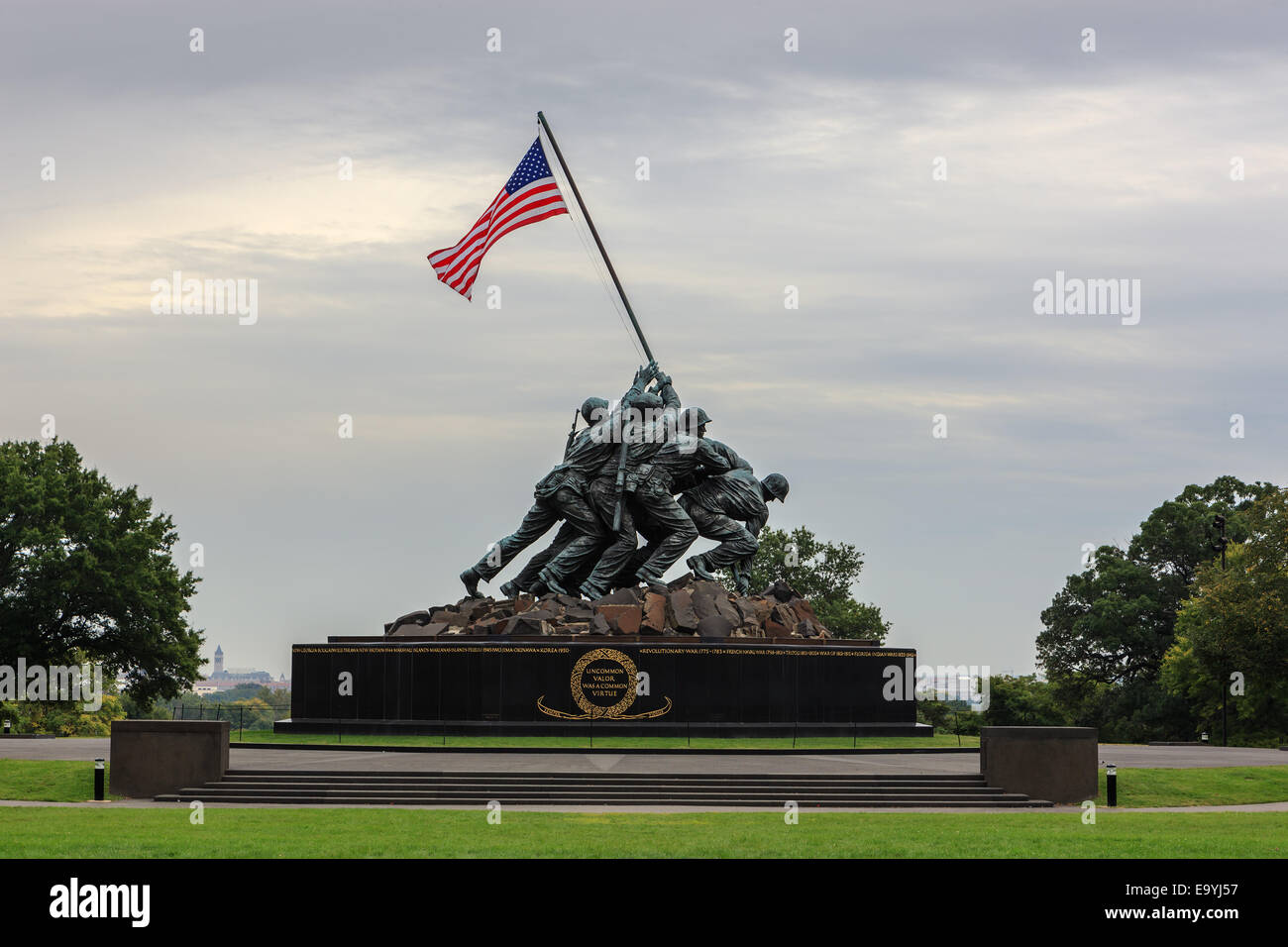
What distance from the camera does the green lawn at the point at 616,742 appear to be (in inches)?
1236

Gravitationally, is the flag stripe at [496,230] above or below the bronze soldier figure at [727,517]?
above

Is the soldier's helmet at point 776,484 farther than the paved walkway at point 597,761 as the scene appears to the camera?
Yes

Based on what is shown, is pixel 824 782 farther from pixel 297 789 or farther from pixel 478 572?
pixel 478 572

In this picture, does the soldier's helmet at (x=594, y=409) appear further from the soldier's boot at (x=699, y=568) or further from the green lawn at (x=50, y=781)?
the green lawn at (x=50, y=781)

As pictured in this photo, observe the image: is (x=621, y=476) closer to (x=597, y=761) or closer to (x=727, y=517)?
(x=727, y=517)

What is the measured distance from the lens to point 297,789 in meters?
23.8

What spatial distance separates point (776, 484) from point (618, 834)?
80.8ft

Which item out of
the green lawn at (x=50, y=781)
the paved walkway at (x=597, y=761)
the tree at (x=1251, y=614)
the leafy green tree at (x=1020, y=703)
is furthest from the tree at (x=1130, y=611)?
the green lawn at (x=50, y=781)

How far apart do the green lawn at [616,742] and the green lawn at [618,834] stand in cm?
936

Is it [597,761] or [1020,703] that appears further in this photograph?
[1020,703]

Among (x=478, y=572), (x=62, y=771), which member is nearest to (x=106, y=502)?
(x=478, y=572)

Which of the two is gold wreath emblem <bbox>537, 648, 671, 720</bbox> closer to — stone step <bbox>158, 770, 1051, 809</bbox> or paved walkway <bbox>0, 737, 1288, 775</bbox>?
paved walkway <bbox>0, 737, 1288, 775</bbox>

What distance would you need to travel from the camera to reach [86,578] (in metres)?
51.5

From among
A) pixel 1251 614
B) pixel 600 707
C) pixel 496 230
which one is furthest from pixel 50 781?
pixel 1251 614
